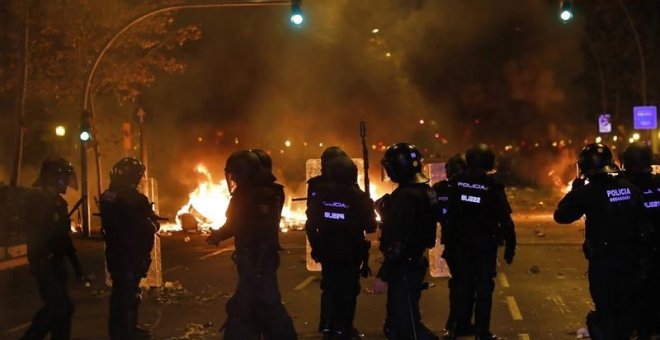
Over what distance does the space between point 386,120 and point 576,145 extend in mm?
11948

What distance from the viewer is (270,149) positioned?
31047 mm

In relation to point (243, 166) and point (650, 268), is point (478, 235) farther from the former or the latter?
point (243, 166)

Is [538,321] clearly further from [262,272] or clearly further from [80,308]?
[80,308]

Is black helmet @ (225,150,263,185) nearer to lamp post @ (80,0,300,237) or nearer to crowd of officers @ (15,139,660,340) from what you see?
crowd of officers @ (15,139,660,340)

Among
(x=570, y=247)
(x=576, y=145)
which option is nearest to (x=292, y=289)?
(x=570, y=247)

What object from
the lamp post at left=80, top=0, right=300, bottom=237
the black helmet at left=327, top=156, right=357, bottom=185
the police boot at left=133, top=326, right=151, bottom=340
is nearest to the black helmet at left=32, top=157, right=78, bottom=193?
the police boot at left=133, top=326, right=151, bottom=340

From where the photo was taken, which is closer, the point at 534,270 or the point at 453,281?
the point at 453,281

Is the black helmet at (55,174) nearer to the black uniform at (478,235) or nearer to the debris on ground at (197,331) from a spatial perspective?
the debris on ground at (197,331)

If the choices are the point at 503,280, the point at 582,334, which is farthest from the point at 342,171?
the point at 503,280

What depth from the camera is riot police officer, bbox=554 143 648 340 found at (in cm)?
569

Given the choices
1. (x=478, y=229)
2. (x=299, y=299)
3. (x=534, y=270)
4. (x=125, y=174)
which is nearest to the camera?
(x=125, y=174)

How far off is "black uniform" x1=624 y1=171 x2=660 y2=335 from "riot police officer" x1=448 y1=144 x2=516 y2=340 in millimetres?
1030

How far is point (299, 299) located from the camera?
9.76 meters

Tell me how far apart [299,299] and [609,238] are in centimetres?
478
